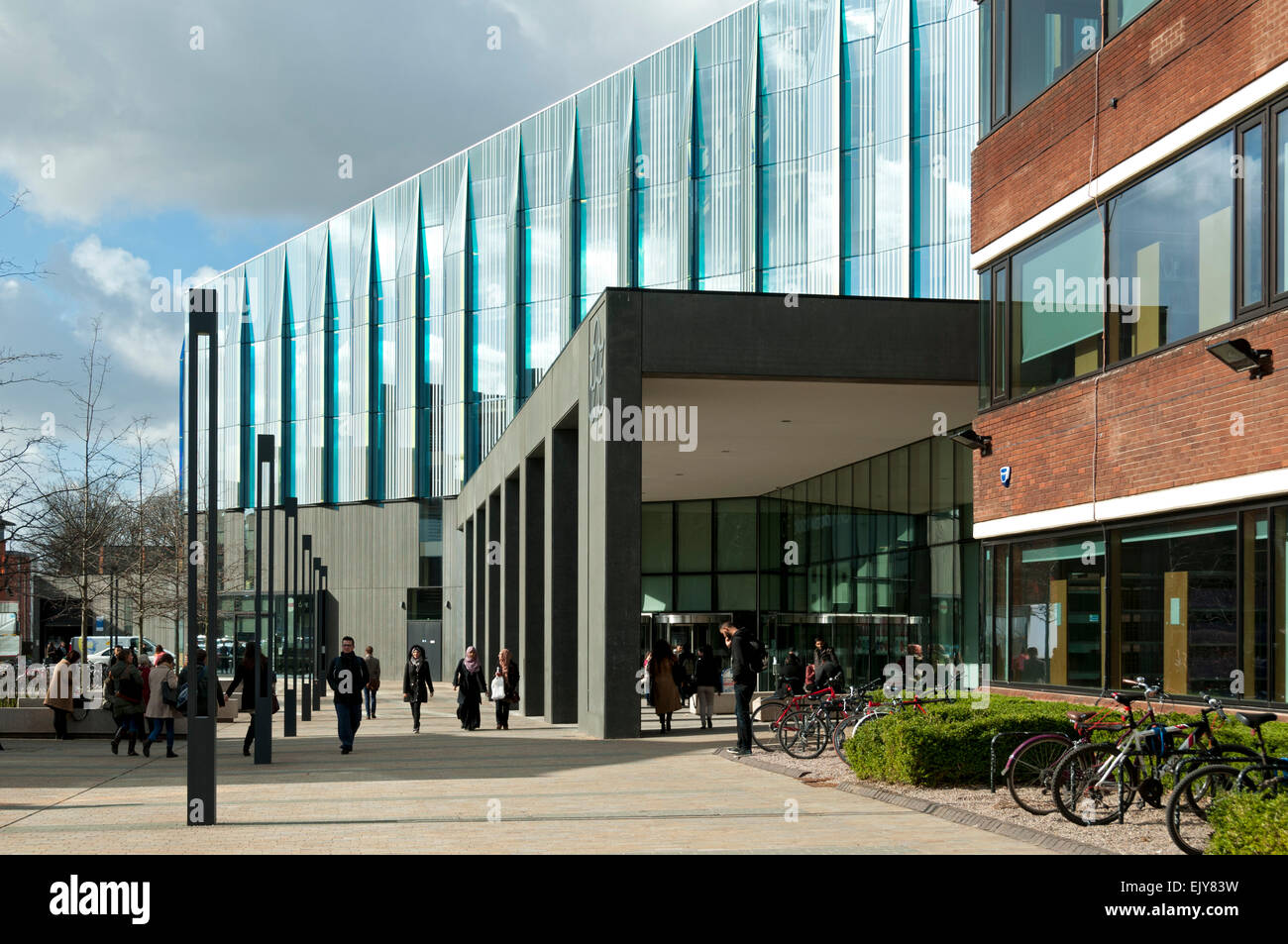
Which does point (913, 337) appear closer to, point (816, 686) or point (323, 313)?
point (816, 686)

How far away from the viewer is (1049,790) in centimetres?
1218

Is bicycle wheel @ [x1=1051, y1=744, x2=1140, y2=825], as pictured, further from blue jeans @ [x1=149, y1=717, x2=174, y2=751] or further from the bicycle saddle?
blue jeans @ [x1=149, y1=717, x2=174, y2=751]

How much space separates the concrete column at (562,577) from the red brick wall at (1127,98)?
10840 millimetres

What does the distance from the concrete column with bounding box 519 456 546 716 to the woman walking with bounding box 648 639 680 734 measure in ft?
19.0

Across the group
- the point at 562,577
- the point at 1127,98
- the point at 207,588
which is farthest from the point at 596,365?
the point at 207,588

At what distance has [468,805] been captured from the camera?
45.5 ft

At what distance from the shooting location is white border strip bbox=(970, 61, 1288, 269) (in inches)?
521

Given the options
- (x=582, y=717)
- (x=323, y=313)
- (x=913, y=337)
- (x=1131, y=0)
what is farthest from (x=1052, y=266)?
(x=323, y=313)

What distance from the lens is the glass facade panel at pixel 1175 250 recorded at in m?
14.0

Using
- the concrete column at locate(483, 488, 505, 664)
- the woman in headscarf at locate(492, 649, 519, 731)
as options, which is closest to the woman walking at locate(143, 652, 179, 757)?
the woman in headscarf at locate(492, 649, 519, 731)

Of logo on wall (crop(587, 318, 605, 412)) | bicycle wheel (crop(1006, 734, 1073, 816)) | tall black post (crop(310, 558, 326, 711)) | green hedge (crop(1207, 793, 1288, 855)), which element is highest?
→ logo on wall (crop(587, 318, 605, 412))

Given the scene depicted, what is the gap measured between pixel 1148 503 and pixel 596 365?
10751 millimetres

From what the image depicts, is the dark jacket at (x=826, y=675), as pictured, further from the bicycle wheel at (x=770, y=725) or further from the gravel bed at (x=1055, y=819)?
the gravel bed at (x=1055, y=819)
